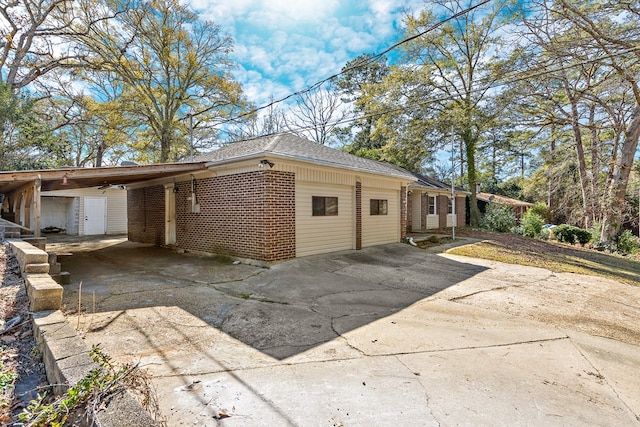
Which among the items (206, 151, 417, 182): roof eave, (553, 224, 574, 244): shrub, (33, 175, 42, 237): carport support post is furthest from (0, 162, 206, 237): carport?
(553, 224, 574, 244): shrub

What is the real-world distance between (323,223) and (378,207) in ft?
10.5

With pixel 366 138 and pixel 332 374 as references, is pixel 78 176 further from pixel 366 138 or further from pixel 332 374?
pixel 366 138

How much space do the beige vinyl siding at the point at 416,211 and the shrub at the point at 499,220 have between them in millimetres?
5182

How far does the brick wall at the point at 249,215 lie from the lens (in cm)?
777

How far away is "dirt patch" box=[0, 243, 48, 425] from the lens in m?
2.40

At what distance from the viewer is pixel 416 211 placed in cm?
1834

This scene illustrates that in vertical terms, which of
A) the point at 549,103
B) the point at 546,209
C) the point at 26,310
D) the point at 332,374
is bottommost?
the point at 332,374

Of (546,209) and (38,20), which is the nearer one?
(38,20)

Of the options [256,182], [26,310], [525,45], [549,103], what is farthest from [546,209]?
[26,310]

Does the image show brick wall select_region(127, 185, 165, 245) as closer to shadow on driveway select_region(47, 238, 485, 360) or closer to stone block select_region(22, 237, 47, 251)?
shadow on driveway select_region(47, 238, 485, 360)

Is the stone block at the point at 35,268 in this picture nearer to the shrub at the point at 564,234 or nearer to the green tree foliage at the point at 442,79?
the green tree foliage at the point at 442,79

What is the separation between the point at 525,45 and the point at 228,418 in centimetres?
1443

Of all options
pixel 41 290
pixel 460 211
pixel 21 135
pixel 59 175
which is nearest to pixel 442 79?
pixel 460 211

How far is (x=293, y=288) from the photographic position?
628 centimetres
